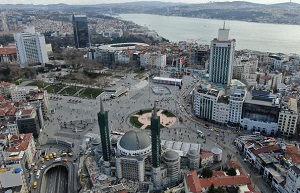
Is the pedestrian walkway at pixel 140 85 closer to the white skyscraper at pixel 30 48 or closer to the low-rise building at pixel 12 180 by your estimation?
the white skyscraper at pixel 30 48

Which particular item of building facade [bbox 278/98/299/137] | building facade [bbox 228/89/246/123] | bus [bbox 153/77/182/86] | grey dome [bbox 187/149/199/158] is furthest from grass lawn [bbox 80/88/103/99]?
building facade [bbox 278/98/299/137]

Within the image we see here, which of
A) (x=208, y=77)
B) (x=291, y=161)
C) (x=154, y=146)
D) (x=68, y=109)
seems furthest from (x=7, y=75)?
(x=291, y=161)

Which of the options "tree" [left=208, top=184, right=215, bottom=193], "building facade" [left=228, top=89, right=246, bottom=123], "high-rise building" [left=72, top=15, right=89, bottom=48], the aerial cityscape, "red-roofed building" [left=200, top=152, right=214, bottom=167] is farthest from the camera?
"high-rise building" [left=72, top=15, right=89, bottom=48]

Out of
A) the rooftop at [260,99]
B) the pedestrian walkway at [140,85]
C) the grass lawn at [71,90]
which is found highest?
the rooftop at [260,99]

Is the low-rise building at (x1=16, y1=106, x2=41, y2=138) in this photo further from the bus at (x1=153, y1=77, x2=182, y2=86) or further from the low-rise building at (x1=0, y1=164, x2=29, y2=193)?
the bus at (x1=153, y1=77, x2=182, y2=86)

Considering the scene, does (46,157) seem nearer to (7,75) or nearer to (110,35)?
(7,75)

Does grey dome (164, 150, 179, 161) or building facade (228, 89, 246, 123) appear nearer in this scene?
grey dome (164, 150, 179, 161)

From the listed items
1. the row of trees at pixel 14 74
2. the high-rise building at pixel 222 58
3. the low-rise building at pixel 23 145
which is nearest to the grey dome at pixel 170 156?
the low-rise building at pixel 23 145
